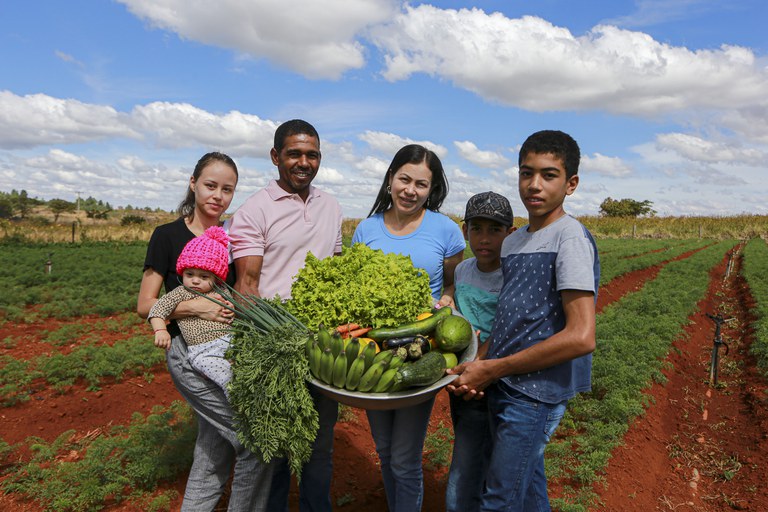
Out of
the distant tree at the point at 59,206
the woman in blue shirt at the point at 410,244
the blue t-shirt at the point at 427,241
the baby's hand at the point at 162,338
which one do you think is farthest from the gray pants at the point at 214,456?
the distant tree at the point at 59,206

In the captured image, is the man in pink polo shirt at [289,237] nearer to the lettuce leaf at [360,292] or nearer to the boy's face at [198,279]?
the boy's face at [198,279]

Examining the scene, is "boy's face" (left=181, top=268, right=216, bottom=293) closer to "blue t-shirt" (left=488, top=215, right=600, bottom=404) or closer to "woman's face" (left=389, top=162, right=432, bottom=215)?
"woman's face" (left=389, top=162, right=432, bottom=215)

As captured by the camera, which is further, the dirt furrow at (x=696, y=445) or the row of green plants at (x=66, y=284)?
the row of green plants at (x=66, y=284)

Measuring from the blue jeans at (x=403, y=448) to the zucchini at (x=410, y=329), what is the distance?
73 cm

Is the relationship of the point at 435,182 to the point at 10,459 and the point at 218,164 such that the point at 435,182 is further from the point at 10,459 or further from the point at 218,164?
the point at 10,459

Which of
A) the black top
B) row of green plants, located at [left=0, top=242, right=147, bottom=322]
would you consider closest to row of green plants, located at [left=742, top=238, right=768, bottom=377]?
the black top

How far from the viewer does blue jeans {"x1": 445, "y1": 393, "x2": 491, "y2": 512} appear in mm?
3141

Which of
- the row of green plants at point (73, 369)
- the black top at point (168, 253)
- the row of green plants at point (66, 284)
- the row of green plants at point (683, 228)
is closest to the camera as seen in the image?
the black top at point (168, 253)

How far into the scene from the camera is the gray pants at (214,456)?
316cm

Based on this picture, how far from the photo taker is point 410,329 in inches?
104

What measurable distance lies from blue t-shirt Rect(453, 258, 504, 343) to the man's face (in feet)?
4.29

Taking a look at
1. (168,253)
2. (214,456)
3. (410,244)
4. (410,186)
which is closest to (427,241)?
(410,244)

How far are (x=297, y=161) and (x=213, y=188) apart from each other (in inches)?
23.8

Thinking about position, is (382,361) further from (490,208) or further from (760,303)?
(760,303)
